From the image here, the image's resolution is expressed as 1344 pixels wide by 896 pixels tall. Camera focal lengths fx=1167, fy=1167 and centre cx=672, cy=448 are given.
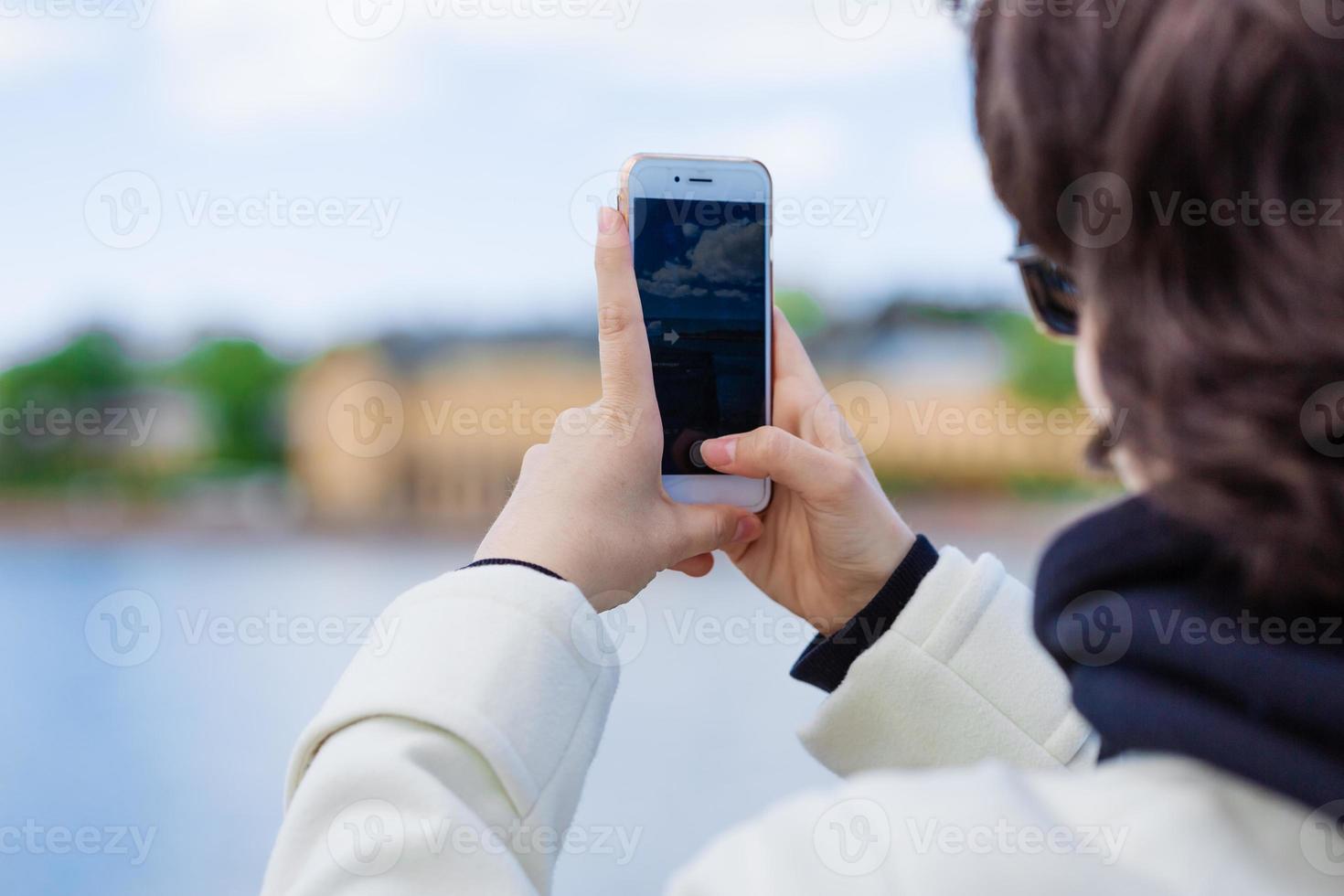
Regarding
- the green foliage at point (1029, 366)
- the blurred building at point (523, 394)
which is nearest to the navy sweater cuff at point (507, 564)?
the blurred building at point (523, 394)

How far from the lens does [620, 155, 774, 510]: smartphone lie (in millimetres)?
854

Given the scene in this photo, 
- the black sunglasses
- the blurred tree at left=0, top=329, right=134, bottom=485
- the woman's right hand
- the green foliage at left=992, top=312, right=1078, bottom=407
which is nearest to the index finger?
the woman's right hand

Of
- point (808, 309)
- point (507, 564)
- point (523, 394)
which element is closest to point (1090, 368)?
point (507, 564)

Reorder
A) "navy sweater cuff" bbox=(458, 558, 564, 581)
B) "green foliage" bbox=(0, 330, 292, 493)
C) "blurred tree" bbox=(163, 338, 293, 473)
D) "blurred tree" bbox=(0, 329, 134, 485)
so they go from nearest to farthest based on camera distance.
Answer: "navy sweater cuff" bbox=(458, 558, 564, 581) → "blurred tree" bbox=(0, 329, 134, 485) → "green foliage" bbox=(0, 330, 292, 493) → "blurred tree" bbox=(163, 338, 293, 473)

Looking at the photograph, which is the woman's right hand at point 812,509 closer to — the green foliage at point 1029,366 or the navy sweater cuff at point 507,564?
the navy sweater cuff at point 507,564

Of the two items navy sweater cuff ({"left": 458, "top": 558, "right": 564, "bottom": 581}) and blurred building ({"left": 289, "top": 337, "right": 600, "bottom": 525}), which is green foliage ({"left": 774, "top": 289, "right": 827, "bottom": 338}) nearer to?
blurred building ({"left": 289, "top": 337, "right": 600, "bottom": 525})

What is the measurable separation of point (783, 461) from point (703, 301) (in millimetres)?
143

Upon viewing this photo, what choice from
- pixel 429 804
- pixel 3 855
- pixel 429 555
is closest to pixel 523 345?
pixel 429 555

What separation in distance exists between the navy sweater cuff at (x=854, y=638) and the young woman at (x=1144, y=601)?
286 millimetres

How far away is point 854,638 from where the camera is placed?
0.75 meters

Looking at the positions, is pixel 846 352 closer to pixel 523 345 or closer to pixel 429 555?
pixel 523 345

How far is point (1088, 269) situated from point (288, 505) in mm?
34516

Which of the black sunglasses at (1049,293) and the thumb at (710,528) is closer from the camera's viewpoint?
the black sunglasses at (1049,293)

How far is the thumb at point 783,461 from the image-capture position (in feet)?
2.61
